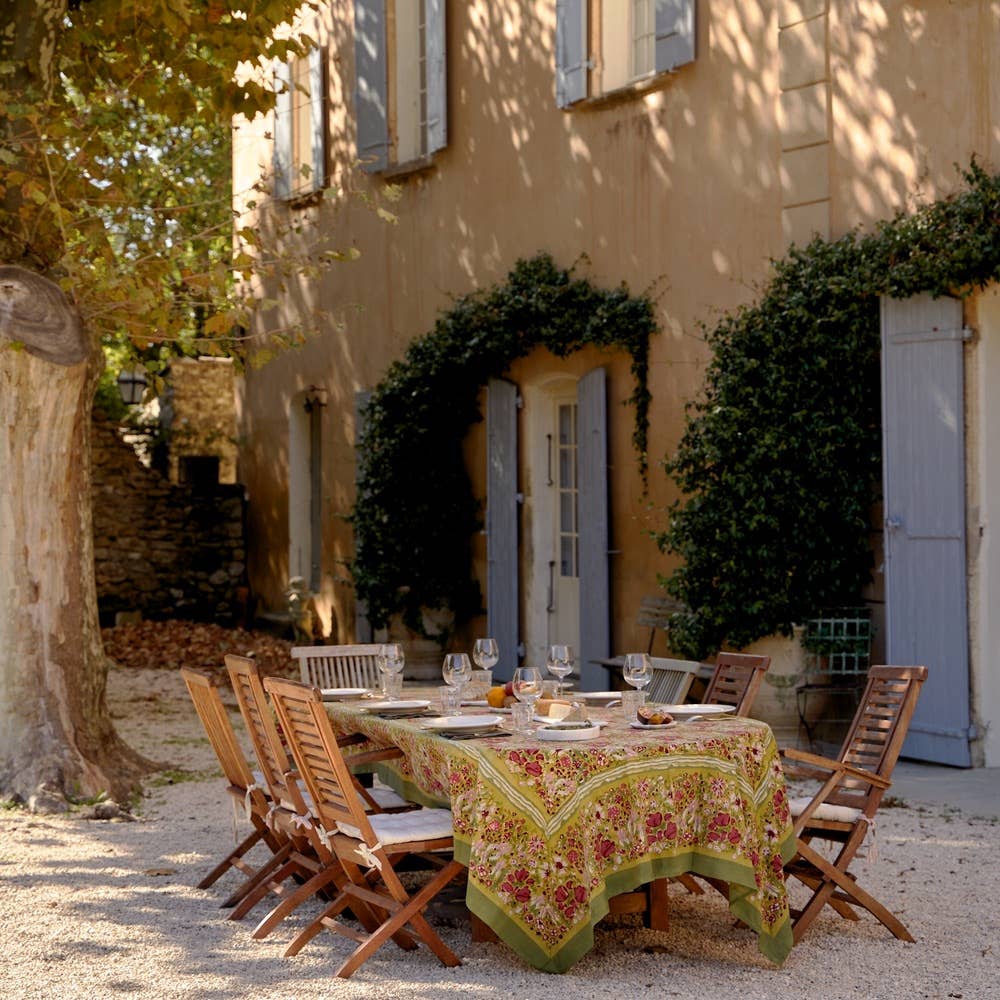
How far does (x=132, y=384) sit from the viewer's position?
17.9 meters

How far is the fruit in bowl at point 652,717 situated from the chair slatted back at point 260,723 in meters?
1.16

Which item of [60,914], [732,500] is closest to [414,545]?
[732,500]

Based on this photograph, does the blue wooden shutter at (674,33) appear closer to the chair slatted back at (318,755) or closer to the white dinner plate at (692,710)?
the white dinner plate at (692,710)

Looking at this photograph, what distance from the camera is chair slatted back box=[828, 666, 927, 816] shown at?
199 inches

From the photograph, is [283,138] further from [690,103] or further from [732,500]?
[732,500]

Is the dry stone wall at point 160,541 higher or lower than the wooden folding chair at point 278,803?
higher

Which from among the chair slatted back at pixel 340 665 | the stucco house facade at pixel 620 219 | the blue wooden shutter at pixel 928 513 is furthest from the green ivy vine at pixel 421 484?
the chair slatted back at pixel 340 665

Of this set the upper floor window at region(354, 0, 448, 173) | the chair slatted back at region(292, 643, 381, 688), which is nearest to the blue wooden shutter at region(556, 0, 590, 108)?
the upper floor window at region(354, 0, 448, 173)

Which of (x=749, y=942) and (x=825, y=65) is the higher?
(x=825, y=65)

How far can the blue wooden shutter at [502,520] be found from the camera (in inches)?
452

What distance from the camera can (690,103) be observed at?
968 centimetres

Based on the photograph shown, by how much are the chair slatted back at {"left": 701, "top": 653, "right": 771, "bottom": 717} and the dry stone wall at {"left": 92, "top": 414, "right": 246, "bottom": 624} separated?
11154mm

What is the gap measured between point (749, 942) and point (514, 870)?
3.21 ft

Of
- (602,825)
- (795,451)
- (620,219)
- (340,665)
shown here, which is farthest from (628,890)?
(620,219)
